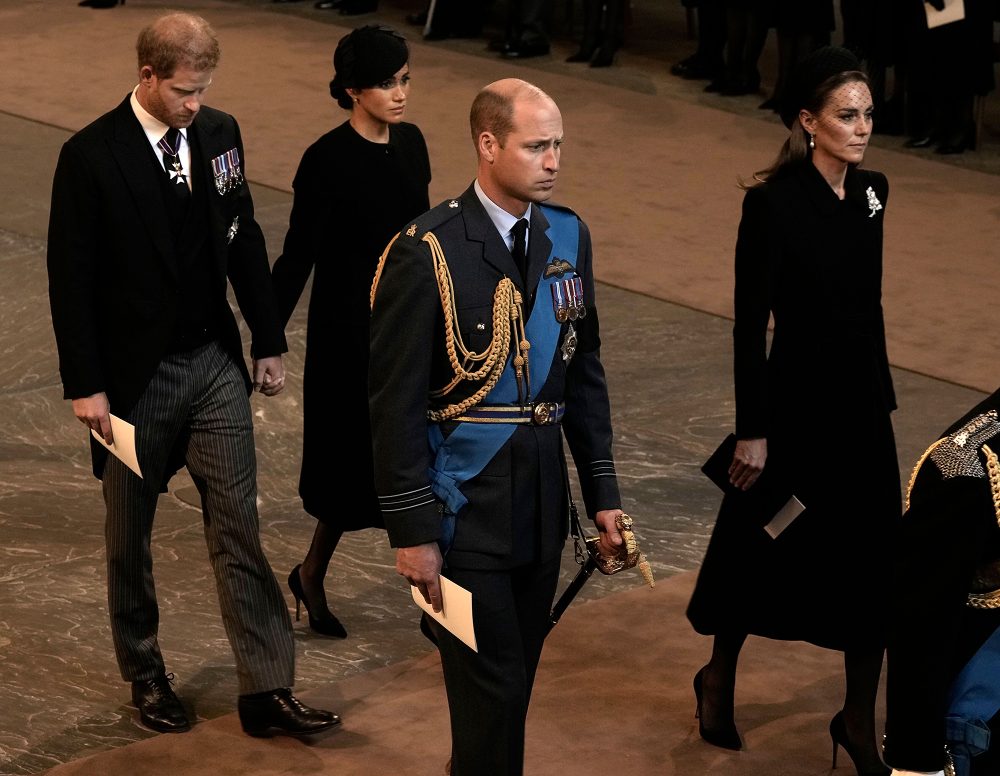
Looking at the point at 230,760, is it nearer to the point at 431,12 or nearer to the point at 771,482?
the point at 771,482

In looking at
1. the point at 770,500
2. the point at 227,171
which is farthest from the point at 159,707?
the point at 770,500

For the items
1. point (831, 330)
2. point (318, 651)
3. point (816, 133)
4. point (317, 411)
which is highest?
point (816, 133)

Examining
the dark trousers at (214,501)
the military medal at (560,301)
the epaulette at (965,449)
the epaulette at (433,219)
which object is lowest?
the dark trousers at (214,501)

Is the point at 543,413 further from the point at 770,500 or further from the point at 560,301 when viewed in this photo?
the point at 770,500

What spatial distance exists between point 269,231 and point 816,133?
4781 mm

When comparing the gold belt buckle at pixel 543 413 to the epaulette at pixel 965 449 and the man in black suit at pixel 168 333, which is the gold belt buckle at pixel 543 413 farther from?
the man in black suit at pixel 168 333

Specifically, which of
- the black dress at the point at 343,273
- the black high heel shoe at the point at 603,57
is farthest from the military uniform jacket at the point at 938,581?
the black high heel shoe at the point at 603,57

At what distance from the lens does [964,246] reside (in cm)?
921

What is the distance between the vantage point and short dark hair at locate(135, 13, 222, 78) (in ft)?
14.1

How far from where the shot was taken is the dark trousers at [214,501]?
4.52 metres

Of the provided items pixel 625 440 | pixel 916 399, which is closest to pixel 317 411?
pixel 625 440

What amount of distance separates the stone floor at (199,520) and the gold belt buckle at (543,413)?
3.28 feet

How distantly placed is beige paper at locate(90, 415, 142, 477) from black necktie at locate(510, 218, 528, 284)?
1.11m

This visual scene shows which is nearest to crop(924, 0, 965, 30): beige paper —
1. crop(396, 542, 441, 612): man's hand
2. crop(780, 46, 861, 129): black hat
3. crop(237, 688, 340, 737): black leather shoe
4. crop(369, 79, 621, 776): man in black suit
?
crop(780, 46, 861, 129): black hat
